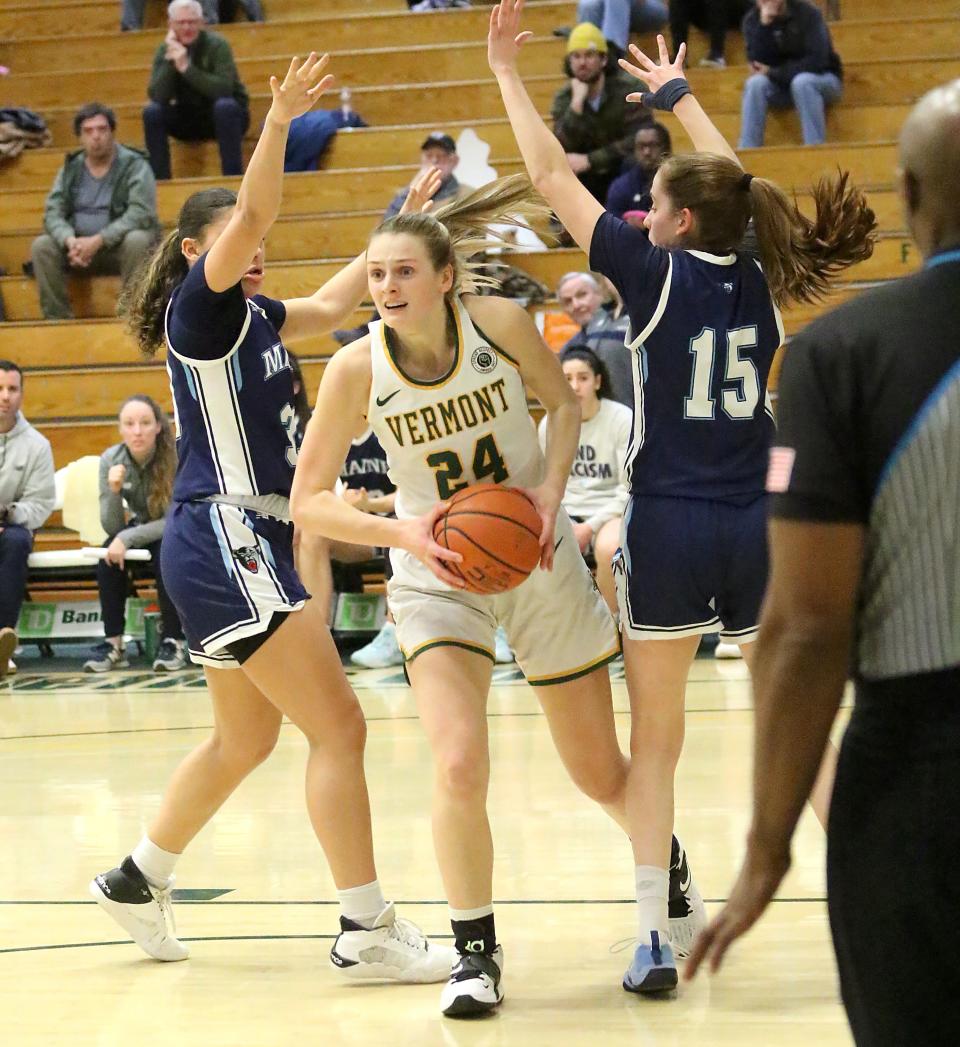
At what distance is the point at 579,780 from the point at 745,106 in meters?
8.11

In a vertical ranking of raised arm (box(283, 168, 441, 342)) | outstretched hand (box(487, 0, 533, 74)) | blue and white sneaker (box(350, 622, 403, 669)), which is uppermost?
outstretched hand (box(487, 0, 533, 74))

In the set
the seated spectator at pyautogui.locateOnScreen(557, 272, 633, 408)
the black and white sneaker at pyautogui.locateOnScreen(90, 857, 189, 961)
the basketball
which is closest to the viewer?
the basketball

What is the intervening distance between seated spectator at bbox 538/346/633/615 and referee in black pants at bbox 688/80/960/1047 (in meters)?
6.03

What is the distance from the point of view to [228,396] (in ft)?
11.4

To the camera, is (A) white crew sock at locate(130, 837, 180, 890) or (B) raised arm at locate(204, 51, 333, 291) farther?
(A) white crew sock at locate(130, 837, 180, 890)

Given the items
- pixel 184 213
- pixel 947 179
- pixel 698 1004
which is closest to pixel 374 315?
pixel 184 213

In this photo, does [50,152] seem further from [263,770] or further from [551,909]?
[551,909]

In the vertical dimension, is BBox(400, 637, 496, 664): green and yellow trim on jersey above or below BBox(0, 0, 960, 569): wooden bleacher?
below

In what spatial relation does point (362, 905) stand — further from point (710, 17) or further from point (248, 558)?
point (710, 17)

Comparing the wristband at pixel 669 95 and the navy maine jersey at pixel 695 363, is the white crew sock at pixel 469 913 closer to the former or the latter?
the navy maine jersey at pixel 695 363

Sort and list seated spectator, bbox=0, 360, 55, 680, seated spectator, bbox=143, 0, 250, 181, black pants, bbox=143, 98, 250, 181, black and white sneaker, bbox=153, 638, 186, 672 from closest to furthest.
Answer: black and white sneaker, bbox=153, 638, 186, 672
seated spectator, bbox=0, 360, 55, 680
seated spectator, bbox=143, 0, 250, 181
black pants, bbox=143, 98, 250, 181

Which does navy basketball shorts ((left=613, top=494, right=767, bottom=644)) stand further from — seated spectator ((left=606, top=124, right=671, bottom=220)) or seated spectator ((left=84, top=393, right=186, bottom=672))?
seated spectator ((left=606, top=124, right=671, bottom=220))

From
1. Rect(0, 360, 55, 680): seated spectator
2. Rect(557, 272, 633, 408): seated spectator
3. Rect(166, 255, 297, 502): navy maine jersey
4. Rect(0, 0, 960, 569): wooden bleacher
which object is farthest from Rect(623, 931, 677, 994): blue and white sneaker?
Rect(0, 0, 960, 569): wooden bleacher

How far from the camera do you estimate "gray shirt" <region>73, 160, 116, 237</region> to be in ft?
35.0
